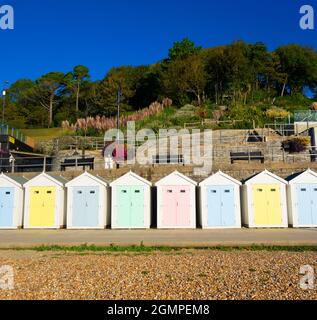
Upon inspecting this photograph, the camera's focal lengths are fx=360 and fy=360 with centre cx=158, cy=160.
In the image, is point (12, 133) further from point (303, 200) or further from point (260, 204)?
point (303, 200)

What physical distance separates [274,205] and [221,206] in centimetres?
207

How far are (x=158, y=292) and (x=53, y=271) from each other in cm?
268

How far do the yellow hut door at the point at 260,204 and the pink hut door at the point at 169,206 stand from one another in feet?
10.3

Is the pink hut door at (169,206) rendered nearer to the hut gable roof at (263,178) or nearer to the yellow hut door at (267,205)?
the hut gable roof at (263,178)

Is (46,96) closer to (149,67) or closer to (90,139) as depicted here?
(149,67)

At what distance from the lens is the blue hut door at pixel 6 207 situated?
14719 millimetres

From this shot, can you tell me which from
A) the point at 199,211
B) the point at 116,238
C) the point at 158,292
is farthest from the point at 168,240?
the point at 158,292

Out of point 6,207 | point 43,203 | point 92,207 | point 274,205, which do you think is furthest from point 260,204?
point 6,207

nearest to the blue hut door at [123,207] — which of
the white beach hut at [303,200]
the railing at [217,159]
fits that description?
the railing at [217,159]

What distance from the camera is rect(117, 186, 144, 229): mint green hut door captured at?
46.9 feet

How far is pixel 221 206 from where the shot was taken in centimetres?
1410

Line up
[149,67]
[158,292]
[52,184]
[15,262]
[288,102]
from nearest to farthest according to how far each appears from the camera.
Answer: [158,292], [15,262], [52,184], [288,102], [149,67]
